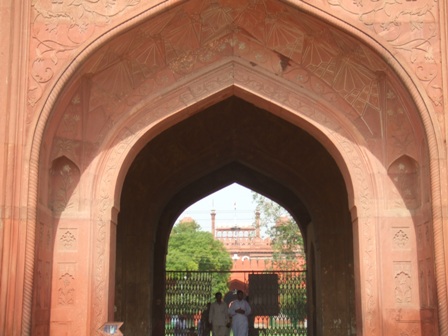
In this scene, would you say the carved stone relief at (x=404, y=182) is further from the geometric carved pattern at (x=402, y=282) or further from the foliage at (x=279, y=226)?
the foliage at (x=279, y=226)

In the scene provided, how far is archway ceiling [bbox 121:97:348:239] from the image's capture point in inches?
485

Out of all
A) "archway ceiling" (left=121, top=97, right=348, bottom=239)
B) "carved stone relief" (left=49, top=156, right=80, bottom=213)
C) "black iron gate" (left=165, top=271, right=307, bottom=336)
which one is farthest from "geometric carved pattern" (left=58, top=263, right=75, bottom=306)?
"black iron gate" (left=165, top=271, right=307, bottom=336)

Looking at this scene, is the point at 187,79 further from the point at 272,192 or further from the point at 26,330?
the point at 272,192

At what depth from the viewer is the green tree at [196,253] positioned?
41031mm

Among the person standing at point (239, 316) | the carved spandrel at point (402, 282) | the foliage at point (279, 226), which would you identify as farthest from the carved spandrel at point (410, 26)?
the foliage at point (279, 226)

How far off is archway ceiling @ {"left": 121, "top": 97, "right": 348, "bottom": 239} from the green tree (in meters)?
27.5

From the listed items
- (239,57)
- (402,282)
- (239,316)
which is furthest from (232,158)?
(402,282)

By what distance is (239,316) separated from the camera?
11.5m

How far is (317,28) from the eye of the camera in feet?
26.9

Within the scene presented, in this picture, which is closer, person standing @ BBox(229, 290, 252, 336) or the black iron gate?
person standing @ BBox(229, 290, 252, 336)

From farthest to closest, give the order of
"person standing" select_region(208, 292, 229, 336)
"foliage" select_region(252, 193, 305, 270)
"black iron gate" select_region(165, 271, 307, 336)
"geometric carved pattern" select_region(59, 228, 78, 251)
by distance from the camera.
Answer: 1. "foliage" select_region(252, 193, 305, 270)
2. "black iron gate" select_region(165, 271, 307, 336)
3. "person standing" select_region(208, 292, 229, 336)
4. "geometric carved pattern" select_region(59, 228, 78, 251)

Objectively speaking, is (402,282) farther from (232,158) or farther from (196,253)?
(196,253)

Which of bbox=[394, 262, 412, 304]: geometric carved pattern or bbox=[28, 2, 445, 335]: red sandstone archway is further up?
bbox=[28, 2, 445, 335]: red sandstone archway

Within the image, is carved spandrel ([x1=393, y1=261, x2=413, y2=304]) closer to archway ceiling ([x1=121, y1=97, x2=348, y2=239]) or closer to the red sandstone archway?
the red sandstone archway
